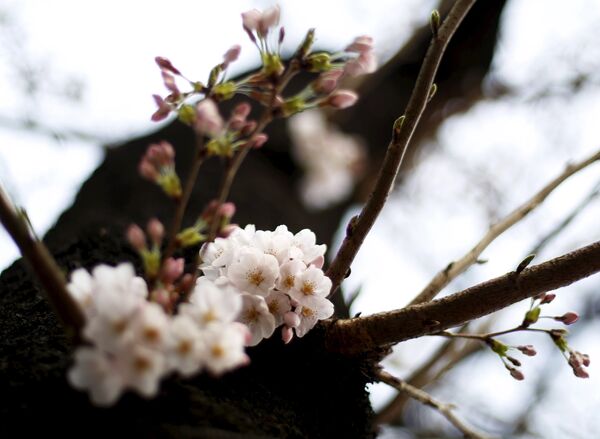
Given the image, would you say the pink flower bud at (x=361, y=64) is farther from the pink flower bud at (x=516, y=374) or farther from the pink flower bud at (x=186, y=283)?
the pink flower bud at (x=516, y=374)

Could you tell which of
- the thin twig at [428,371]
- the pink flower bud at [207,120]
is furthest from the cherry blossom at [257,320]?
the thin twig at [428,371]

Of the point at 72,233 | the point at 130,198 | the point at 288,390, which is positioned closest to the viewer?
the point at 288,390

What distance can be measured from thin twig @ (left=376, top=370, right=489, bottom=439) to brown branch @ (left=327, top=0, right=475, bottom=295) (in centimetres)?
27

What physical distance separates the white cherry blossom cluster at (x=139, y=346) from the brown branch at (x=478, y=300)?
16.4 inches

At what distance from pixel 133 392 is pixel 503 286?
25.4 inches

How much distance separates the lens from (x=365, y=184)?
3.51 metres

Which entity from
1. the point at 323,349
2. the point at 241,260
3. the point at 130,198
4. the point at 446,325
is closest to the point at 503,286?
the point at 446,325

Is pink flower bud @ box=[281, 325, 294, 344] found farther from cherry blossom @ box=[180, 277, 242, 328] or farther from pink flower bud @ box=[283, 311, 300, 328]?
cherry blossom @ box=[180, 277, 242, 328]

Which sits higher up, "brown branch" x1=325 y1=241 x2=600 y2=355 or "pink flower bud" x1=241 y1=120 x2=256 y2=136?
"pink flower bud" x1=241 y1=120 x2=256 y2=136

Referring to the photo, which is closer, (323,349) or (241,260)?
(241,260)

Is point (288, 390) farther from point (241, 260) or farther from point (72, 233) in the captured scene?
point (72, 233)

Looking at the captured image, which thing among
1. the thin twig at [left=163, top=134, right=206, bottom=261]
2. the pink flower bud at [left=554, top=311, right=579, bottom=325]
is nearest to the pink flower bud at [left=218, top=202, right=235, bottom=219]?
the thin twig at [left=163, top=134, right=206, bottom=261]

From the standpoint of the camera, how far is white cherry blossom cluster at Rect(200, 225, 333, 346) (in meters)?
1.05

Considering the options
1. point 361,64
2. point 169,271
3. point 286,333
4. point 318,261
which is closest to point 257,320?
point 286,333
